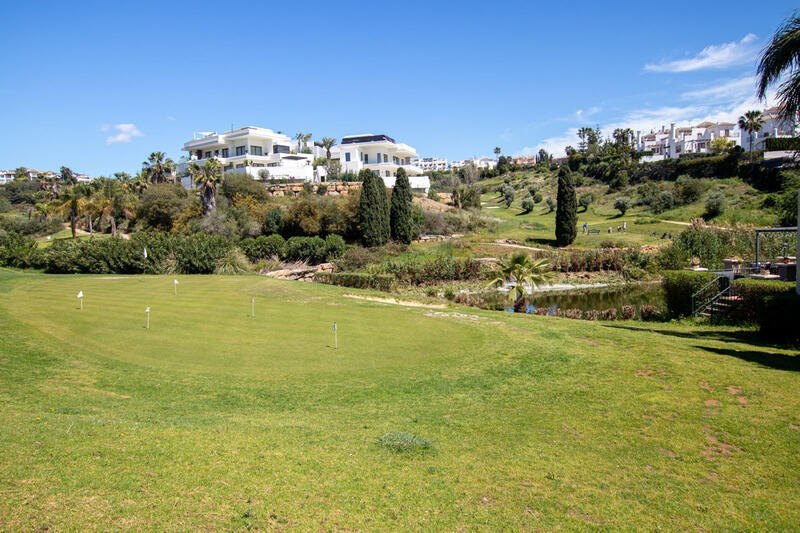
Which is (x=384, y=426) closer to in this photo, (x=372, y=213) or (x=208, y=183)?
(x=372, y=213)

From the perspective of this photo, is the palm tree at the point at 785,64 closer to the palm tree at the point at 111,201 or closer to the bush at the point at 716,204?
the bush at the point at 716,204

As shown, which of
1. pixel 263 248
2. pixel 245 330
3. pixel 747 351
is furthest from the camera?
pixel 263 248

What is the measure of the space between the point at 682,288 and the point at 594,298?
10787mm

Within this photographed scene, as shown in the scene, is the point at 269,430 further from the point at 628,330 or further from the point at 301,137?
the point at 301,137

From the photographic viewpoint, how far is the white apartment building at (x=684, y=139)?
8875 centimetres

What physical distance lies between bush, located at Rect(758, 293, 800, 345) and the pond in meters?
11.8

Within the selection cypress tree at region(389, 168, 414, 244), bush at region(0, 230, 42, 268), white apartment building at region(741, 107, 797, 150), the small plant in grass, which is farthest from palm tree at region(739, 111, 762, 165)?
bush at region(0, 230, 42, 268)

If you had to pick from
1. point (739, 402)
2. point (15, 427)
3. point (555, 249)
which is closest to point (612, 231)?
point (555, 249)

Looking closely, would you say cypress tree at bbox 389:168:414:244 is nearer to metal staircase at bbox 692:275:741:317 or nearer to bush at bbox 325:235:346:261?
bush at bbox 325:235:346:261

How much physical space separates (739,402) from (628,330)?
8.24 m

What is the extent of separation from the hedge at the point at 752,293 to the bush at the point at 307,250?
29.6 meters

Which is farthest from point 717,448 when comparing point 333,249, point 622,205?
point 622,205

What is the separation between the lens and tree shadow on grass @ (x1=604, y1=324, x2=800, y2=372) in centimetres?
1249

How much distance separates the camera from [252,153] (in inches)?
2886
